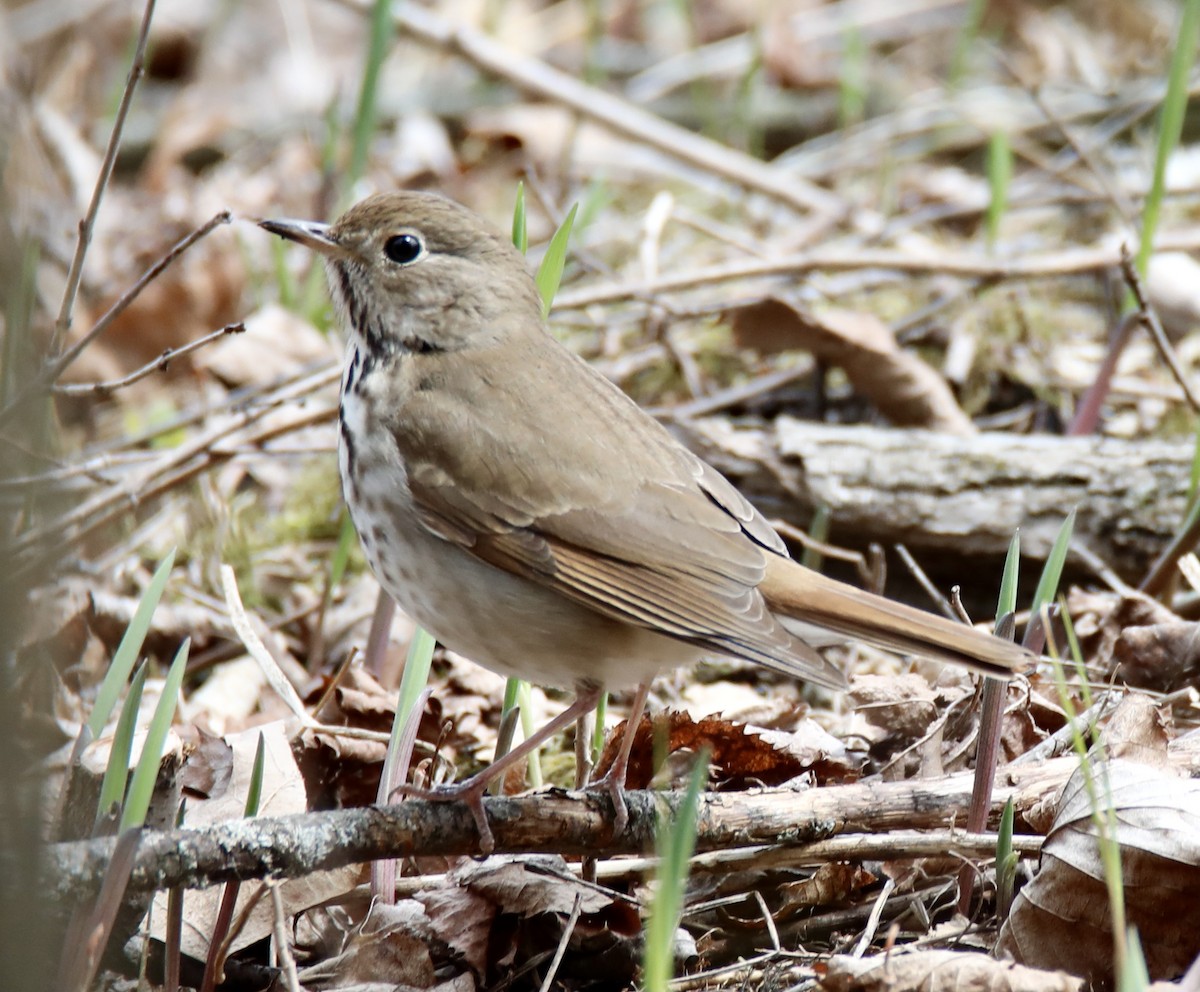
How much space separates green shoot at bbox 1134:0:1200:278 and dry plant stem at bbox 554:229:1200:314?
1135 mm

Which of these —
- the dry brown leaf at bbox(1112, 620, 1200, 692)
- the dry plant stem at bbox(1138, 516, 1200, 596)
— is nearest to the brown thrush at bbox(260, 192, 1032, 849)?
the dry brown leaf at bbox(1112, 620, 1200, 692)

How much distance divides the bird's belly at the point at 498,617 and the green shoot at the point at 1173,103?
1917 millimetres

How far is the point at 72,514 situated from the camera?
397 centimetres

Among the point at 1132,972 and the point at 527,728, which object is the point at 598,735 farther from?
the point at 1132,972

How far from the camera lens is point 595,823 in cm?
273

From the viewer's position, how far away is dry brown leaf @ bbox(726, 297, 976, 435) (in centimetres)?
472

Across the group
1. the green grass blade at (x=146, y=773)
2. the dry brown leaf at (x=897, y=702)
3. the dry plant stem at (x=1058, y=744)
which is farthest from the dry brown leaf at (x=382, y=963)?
the dry plant stem at (x=1058, y=744)

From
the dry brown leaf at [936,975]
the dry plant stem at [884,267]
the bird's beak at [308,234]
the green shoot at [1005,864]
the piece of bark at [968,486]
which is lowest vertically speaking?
the dry brown leaf at [936,975]

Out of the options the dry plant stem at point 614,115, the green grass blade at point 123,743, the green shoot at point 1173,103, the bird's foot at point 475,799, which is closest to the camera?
the green grass blade at point 123,743

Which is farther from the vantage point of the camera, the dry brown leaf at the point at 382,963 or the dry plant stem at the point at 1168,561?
the dry plant stem at the point at 1168,561

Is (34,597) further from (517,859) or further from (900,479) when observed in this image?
(900,479)

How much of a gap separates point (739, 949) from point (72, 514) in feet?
7.34

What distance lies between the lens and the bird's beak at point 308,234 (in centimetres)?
332

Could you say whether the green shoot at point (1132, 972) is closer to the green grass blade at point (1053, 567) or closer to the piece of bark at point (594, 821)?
the green grass blade at point (1053, 567)
